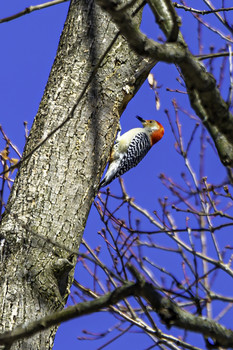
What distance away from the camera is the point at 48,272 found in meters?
3.36

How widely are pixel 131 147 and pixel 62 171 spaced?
3.48m

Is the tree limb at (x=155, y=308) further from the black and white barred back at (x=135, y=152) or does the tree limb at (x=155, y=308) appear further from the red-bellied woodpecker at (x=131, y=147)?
the black and white barred back at (x=135, y=152)

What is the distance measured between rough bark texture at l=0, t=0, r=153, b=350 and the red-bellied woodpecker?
2.21m

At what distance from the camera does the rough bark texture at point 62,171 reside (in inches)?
129

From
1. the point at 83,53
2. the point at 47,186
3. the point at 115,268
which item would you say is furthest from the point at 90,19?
the point at 115,268

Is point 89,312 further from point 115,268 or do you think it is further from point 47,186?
point 115,268

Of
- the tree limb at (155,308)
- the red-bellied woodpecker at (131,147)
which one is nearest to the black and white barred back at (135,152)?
the red-bellied woodpecker at (131,147)

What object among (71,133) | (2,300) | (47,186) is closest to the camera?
(2,300)

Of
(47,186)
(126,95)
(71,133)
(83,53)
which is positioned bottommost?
(47,186)

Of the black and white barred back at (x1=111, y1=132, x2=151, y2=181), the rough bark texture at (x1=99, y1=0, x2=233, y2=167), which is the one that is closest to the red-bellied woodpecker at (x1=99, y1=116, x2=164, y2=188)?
the black and white barred back at (x1=111, y1=132, x2=151, y2=181)

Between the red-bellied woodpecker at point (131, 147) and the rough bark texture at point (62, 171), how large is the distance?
2.21 m

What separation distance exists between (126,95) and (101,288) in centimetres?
186

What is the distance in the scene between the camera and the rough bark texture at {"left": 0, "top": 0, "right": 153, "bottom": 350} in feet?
10.8

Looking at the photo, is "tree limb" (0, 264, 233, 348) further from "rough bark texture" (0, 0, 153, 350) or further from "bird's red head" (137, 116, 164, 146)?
"bird's red head" (137, 116, 164, 146)
